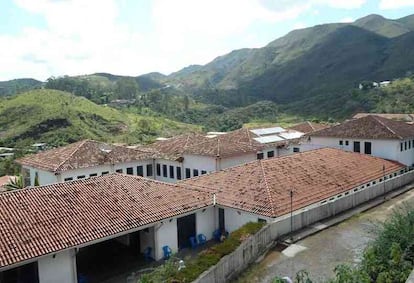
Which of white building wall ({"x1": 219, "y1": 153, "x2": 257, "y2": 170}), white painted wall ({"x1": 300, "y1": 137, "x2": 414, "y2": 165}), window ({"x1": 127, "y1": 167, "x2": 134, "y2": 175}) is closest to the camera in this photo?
white painted wall ({"x1": 300, "y1": 137, "x2": 414, "y2": 165})

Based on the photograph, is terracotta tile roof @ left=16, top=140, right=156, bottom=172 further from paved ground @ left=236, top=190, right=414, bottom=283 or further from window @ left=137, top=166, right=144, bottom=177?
paved ground @ left=236, top=190, right=414, bottom=283

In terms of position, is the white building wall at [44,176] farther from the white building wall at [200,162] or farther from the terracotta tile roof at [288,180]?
the terracotta tile roof at [288,180]

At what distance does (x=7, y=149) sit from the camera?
266ft

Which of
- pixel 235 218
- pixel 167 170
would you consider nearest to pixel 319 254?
pixel 235 218

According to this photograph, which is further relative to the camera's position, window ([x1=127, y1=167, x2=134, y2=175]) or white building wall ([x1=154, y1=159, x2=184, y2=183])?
window ([x1=127, y1=167, x2=134, y2=175])

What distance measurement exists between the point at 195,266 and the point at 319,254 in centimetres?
577

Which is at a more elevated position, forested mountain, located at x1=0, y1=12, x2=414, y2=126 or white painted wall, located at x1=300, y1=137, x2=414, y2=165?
forested mountain, located at x1=0, y1=12, x2=414, y2=126

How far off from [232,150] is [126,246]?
1474 centimetres

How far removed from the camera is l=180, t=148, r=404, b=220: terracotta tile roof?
2098cm

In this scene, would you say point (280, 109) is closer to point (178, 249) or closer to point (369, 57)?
point (369, 57)

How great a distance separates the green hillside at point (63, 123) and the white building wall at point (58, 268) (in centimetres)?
6700

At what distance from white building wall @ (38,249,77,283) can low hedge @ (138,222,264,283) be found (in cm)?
369

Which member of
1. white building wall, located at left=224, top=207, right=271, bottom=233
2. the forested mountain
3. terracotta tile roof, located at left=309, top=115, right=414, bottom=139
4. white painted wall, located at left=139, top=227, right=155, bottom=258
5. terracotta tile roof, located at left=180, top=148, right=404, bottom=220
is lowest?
white painted wall, located at left=139, top=227, right=155, bottom=258

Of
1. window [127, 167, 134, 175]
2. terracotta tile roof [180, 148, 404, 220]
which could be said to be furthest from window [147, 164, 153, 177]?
terracotta tile roof [180, 148, 404, 220]
